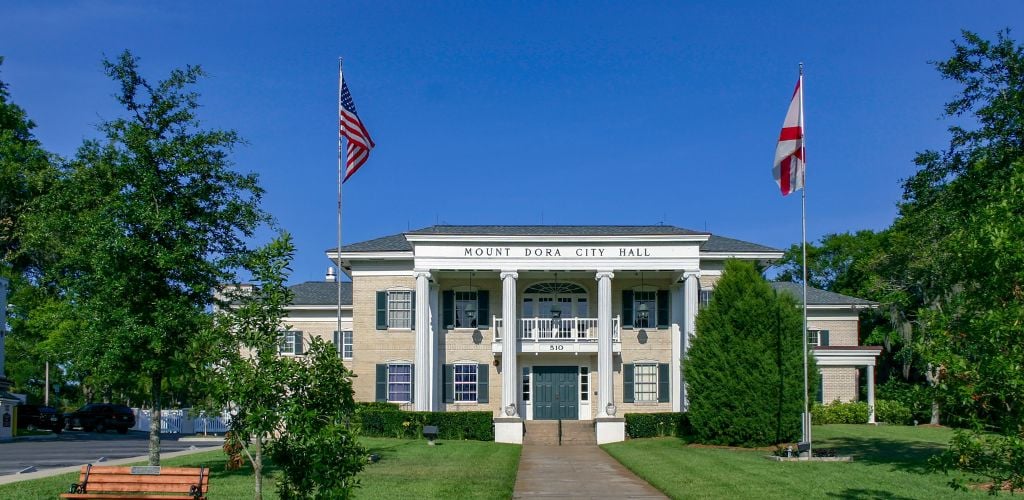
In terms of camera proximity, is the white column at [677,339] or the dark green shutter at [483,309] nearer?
the white column at [677,339]

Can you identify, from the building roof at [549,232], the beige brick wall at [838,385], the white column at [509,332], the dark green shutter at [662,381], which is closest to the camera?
the white column at [509,332]

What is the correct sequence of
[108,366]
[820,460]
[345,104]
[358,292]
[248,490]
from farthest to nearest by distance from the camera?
1. [358,292]
2. [345,104]
3. [820,460]
4. [108,366]
5. [248,490]

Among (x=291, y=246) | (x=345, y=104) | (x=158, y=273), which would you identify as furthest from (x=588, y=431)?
(x=291, y=246)

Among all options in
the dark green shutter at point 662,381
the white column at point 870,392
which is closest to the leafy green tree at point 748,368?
the dark green shutter at point 662,381

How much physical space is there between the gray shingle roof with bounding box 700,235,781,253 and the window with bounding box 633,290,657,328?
10.1 ft

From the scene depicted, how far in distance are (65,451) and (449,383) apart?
14968 mm

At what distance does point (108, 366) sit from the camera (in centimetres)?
1917

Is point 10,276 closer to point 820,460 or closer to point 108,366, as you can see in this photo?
point 108,366

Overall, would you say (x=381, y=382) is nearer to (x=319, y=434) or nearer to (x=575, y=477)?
(x=575, y=477)

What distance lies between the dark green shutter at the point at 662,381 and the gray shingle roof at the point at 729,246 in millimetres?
5213

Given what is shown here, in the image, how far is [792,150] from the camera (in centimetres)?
2689

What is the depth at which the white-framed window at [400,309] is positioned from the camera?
40125mm

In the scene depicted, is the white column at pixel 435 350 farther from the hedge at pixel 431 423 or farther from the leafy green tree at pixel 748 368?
the leafy green tree at pixel 748 368

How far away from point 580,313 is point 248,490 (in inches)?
968
